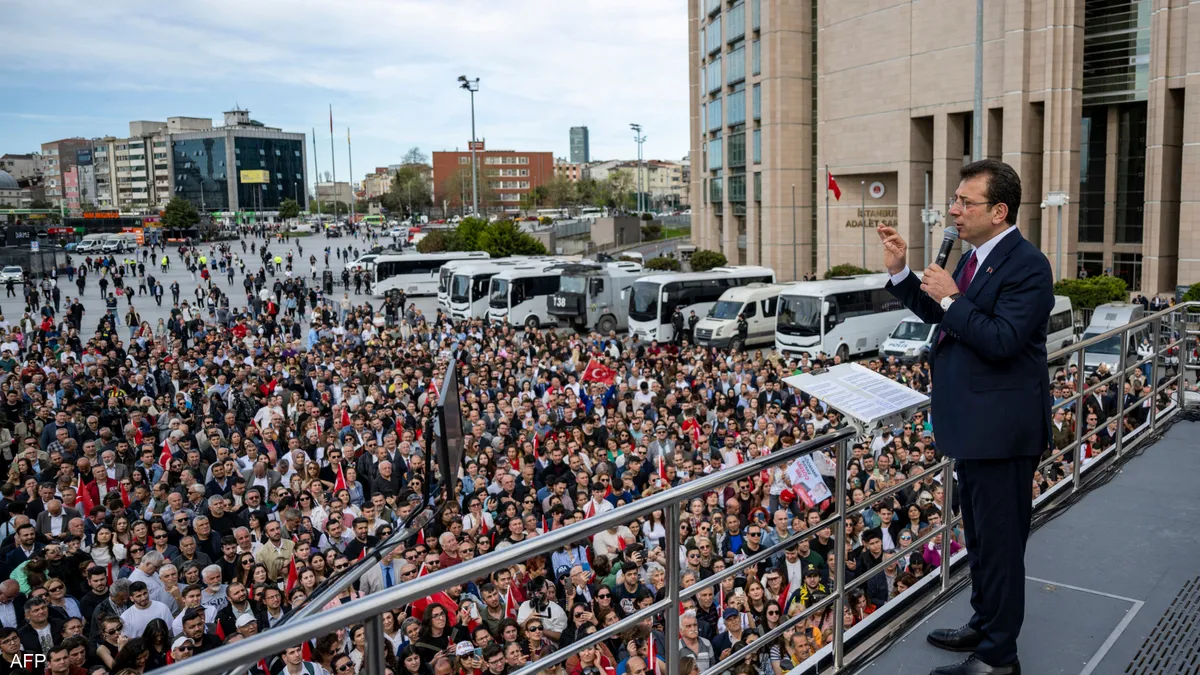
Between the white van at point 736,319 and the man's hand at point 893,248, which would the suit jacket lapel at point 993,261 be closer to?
the man's hand at point 893,248

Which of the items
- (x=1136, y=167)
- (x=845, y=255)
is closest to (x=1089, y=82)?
(x=1136, y=167)

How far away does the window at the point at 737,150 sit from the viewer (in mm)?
52031

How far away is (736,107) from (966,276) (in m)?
51.6

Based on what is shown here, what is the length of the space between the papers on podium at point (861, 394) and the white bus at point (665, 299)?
25270mm

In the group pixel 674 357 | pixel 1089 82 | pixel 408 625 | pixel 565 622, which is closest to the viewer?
pixel 408 625

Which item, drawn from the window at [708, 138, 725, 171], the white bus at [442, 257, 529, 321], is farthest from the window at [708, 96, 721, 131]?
the white bus at [442, 257, 529, 321]

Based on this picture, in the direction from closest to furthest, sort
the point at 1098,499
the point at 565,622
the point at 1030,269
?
1. the point at 1030,269
2. the point at 1098,499
3. the point at 565,622

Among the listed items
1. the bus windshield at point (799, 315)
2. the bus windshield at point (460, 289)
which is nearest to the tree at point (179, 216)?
the bus windshield at point (460, 289)

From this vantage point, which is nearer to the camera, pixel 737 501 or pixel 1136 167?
pixel 737 501

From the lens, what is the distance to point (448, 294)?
1517 inches

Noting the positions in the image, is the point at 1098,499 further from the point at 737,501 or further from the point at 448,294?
the point at 448,294

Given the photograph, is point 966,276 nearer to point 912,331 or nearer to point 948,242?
point 948,242

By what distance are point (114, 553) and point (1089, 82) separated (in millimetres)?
40953

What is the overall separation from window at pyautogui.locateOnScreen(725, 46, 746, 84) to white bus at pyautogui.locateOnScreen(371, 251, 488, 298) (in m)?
18.9
